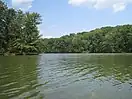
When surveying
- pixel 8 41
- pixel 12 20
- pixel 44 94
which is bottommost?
pixel 44 94

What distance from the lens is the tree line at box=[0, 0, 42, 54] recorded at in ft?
264

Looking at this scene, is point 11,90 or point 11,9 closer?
point 11,90

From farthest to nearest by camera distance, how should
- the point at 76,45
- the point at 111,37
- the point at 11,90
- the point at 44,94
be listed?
the point at 76,45 → the point at 111,37 → the point at 11,90 → the point at 44,94

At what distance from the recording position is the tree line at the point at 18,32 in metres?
80.5

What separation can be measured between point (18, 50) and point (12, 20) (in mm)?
10834

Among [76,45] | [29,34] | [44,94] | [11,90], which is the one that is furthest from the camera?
[76,45]

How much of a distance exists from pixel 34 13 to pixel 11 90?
77467mm

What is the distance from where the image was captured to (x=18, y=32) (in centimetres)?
8438

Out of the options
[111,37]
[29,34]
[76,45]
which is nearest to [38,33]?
[29,34]

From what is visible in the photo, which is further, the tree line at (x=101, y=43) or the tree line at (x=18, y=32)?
the tree line at (x=101, y=43)

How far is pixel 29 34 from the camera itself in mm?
87062

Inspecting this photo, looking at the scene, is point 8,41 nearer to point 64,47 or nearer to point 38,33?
point 38,33

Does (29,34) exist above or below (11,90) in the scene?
above

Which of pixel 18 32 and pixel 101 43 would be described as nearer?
pixel 18 32
